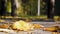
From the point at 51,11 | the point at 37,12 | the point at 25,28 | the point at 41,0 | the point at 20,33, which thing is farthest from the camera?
the point at 41,0

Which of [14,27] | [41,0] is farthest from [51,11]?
[41,0]

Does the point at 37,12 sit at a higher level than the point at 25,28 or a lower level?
lower

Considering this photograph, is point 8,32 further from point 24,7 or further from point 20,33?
point 24,7

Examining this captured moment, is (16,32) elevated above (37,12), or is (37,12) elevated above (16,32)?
(16,32)

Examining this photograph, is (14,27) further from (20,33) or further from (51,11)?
(51,11)

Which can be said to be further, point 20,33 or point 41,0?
point 41,0

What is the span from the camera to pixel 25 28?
2.92 m

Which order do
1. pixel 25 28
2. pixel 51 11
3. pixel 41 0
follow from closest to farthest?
1. pixel 25 28
2. pixel 51 11
3. pixel 41 0

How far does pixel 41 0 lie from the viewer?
17688mm

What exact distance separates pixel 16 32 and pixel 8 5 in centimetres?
1547

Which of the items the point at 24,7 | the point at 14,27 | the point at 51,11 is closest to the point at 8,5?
the point at 24,7

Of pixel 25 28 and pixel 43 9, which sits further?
pixel 43 9

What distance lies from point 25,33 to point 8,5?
1559 centimetres

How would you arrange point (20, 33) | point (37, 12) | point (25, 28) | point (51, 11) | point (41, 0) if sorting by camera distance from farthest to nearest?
point (41, 0)
point (37, 12)
point (51, 11)
point (25, 28)
point (20, 33)
